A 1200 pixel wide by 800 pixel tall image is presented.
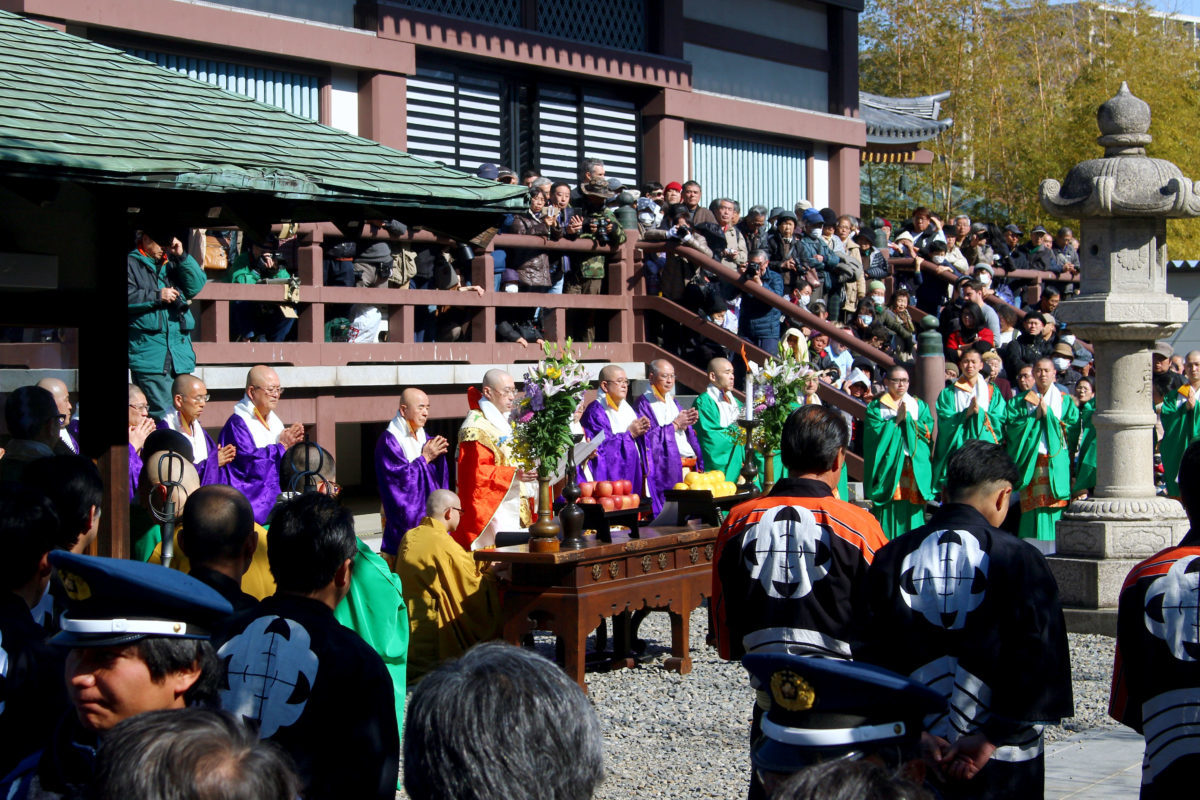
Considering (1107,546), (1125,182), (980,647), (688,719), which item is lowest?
(688,719)

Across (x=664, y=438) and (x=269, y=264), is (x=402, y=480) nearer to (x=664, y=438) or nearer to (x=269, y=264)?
(x=269, y=264)

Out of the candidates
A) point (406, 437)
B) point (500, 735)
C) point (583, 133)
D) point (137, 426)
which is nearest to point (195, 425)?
point (137, 426)

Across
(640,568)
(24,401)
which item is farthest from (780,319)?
(24,401)

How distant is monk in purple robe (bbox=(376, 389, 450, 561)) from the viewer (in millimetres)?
8578

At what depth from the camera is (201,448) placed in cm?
795

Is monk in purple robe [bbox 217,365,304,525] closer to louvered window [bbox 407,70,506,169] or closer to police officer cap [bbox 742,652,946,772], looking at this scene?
louvered window [bbox 407,70,506,169]

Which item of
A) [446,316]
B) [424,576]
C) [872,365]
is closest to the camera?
[424,576]

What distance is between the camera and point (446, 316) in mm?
11359

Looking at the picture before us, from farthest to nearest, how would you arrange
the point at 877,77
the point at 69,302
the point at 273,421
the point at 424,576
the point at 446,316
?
the point at 877,77, the point at 446,316, the point at 273,421, the point at 424,576, the point at 69,302

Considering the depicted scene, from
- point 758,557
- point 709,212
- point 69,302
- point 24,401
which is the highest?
point 709,212

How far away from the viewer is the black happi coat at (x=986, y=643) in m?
3.33

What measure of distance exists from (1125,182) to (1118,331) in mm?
924

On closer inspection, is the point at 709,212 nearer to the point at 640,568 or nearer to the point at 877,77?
the point at 640,568

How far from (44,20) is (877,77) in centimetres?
1928
